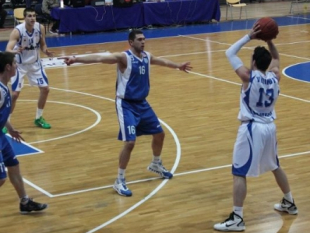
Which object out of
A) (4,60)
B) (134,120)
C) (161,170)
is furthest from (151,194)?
(4,60)

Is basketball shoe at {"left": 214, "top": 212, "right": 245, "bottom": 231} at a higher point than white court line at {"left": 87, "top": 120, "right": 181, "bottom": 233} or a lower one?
higher

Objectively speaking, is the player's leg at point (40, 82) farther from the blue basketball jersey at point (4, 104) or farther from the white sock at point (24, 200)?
the blue basketball jersey at point (4, 104)

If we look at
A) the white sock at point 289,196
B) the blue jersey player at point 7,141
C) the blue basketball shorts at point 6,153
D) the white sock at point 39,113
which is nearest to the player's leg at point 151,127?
the blue jersey player at point 7,141

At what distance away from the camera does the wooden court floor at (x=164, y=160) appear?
7.28 metres

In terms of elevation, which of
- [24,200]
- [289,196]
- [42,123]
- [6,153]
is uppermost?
[6,153]

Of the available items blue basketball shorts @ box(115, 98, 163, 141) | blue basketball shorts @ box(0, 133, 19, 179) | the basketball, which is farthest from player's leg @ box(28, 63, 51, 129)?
the basketball

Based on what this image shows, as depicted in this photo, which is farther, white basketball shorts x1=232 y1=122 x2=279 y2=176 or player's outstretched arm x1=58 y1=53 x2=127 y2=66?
player's outstretched arm x1=58 y1=53 x2=127 y2=66

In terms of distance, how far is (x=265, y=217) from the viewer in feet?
23.7

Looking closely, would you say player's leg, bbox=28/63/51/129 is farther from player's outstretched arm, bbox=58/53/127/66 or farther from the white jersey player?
player's outstretched arm, bbox=58/53/127/66

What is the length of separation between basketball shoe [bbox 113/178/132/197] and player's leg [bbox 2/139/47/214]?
963mm

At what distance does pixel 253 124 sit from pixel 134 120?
5.98ft

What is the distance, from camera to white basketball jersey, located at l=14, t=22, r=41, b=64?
441 inches

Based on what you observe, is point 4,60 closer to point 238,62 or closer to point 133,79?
point 133,79

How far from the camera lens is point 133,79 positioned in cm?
817
